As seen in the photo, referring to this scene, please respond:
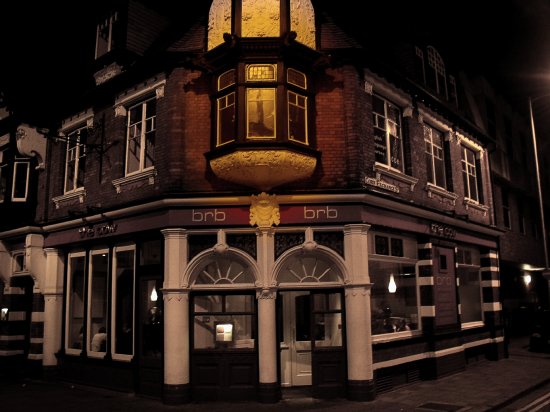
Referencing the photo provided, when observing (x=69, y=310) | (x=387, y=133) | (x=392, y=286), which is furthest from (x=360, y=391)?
(x=69, y=310)

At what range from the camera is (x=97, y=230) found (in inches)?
505

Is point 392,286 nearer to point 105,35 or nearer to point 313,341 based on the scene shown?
point 313,341

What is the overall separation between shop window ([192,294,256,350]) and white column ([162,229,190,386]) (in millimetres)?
320

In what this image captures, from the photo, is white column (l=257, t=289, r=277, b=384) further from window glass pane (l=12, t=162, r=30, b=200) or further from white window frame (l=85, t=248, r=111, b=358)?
window glass pane (l=12, t=162, r=30, b=200)

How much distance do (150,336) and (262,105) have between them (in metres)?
5.85

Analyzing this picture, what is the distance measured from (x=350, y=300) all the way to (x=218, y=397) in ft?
11.4

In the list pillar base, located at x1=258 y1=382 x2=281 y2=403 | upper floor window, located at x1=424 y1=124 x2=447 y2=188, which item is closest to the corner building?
pillar base, located at x1=258 y1=382 x2=281 y2=403

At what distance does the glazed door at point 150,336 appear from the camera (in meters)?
10.9

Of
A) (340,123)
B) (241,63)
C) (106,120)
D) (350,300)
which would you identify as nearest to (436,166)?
(340,123)

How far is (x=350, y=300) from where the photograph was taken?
10680mm

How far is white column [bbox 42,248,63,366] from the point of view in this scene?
44.9 ft

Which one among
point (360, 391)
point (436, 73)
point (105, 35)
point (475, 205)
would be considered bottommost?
point (360, 391)

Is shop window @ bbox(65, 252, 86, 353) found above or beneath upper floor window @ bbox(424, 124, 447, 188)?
beneath

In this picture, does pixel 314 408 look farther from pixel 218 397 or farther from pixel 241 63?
pixel 241 63
